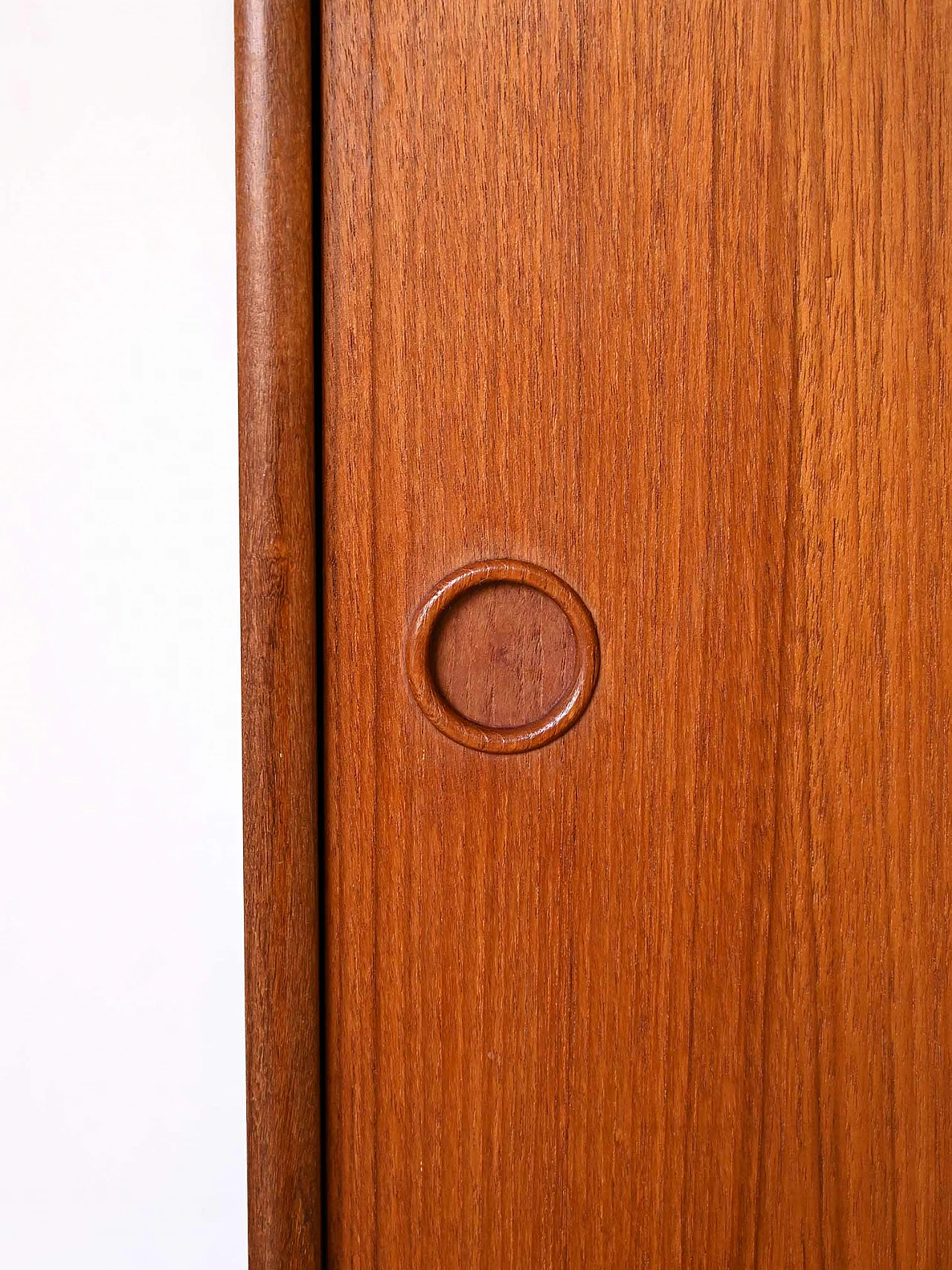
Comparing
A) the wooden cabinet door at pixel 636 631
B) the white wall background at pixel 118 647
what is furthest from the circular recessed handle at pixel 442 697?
the white wall background at pixel 118 647

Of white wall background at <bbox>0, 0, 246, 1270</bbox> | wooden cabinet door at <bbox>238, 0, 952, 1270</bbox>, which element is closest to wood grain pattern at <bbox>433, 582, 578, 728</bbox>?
wooden cabinet door at <bbox>238, 0, 952, 1270</bbox>

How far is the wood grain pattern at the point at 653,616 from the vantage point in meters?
0.31

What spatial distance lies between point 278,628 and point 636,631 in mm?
142

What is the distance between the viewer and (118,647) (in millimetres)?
387

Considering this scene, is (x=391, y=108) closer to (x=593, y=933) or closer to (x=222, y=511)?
(x=222, y=511)

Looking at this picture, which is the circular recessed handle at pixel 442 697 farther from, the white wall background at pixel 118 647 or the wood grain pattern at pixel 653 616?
the white wall background at pixel 118 647

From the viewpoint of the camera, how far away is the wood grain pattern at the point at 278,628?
0.30 metres

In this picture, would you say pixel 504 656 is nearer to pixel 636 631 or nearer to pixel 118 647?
pixel 636 631

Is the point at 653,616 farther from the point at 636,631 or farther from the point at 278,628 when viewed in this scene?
the point at 278,628

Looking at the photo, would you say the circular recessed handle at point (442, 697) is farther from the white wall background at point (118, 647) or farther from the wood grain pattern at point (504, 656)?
the white wall background at point (118, 647)

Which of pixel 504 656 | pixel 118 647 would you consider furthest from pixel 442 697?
pixel 118 647

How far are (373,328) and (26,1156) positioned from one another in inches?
17.0

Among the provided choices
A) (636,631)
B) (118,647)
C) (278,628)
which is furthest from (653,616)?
(118,647)

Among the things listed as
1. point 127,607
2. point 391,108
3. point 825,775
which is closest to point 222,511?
point 127,607
